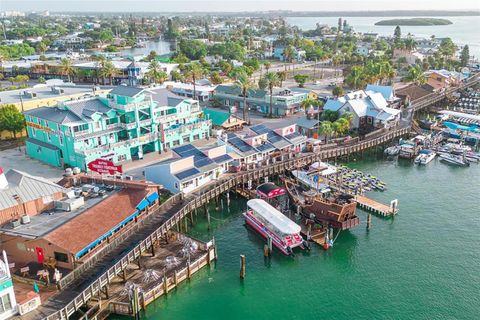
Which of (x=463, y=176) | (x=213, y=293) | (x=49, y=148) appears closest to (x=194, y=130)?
(x=49, y=148)

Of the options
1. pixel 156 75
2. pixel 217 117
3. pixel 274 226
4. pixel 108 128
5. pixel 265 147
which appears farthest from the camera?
pixel 156 75

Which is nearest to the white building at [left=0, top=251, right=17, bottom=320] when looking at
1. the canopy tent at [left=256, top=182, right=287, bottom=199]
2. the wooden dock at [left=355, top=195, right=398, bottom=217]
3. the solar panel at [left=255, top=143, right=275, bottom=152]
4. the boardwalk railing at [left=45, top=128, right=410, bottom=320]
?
the boardwalk railing at [left=45, top=128, right=410, bottom=320]

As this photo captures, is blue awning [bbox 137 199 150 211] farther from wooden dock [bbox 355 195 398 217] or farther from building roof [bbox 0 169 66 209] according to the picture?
wooden dock [bbox 355 195 398 217]

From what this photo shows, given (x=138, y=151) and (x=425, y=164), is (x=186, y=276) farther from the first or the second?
(x=425, y=164)

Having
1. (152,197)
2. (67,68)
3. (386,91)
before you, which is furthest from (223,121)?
(67,68)

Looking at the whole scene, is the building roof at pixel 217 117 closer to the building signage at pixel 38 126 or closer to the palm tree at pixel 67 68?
the building signage at pixel 38 126

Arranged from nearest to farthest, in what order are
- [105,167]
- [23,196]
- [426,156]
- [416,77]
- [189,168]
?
[23,196] → [105,167] → [189,168] → [426,156] → [416,77]

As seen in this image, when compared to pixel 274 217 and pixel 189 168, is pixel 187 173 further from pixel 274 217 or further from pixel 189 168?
pixel 274 217
